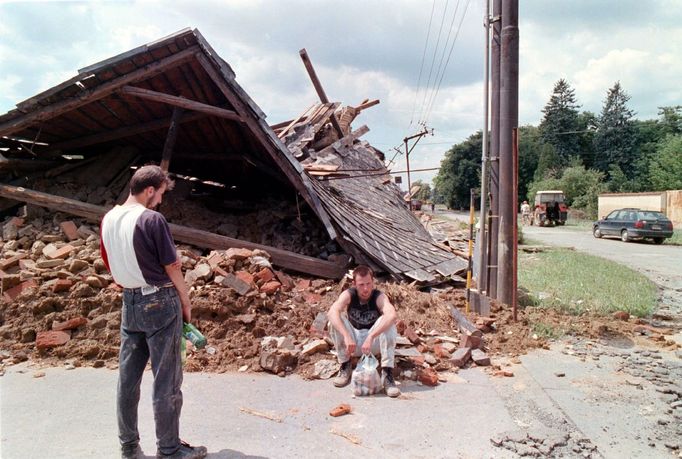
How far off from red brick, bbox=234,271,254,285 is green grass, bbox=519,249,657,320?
460 cm

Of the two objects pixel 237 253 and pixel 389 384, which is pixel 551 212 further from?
pixel 389 384

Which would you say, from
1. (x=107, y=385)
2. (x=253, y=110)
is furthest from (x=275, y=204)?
(x=107, y=385)

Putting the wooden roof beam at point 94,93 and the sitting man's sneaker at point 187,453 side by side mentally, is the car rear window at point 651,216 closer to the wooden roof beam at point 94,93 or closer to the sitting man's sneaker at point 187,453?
the wooden roof beam at point 94,93

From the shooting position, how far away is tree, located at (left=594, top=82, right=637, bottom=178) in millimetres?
57906

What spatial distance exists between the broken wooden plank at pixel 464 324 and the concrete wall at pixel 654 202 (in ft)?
102

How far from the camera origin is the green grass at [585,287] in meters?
7.20

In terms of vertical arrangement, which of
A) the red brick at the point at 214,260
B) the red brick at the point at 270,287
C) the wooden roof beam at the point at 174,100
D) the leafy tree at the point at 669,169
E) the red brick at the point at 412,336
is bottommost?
the red brick at the point at 412,336

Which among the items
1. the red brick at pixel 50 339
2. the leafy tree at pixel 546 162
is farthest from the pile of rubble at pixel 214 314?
the leafy tree at pixel 546 162

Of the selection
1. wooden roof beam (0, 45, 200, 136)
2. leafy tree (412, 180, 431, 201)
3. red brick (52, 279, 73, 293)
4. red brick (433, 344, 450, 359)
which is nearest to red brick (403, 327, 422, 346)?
red brick (433, 344, 450, 359)

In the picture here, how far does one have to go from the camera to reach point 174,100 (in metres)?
6.54

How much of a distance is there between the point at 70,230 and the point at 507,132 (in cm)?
681

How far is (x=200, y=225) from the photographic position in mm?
8141

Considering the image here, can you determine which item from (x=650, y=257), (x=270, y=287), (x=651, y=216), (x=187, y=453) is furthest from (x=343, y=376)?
(x=651, y=216)

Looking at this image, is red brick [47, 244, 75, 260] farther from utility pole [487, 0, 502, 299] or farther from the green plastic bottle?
utility pole [487, 0, 502, 299]
